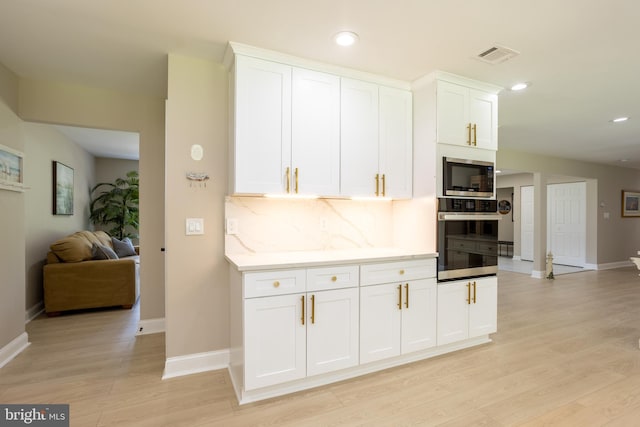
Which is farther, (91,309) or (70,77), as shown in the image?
(91,309)

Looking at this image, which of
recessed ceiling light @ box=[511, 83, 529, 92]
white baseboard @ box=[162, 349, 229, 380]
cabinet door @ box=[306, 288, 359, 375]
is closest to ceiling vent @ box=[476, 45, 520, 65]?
recessed ceiling light @ box=[511, 83, 529, 92]

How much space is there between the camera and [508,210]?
32.4ft

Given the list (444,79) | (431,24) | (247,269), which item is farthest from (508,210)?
(247,269)

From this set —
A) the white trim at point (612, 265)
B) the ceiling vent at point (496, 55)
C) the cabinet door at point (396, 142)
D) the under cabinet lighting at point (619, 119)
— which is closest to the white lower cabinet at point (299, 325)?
the cabinet door at point (396, 142)

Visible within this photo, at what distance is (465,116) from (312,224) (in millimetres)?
1739

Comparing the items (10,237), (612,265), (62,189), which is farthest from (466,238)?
(612,265)

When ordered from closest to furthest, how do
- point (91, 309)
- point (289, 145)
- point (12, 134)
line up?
point (289, 145) → point (12, 134) → point (91, 309)

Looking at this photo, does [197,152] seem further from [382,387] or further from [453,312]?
[453,312]

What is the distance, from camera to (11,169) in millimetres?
2797

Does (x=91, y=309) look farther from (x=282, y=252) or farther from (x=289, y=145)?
(x=289, y=145)

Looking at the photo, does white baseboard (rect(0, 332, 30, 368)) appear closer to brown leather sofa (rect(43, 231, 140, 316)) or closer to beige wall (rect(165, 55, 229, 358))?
brown leather sofa (rect(43, 231, 140, 316))

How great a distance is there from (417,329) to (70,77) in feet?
12.5

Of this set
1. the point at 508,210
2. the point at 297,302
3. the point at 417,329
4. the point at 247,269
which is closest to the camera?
the point at 247,269

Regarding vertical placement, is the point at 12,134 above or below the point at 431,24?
below
